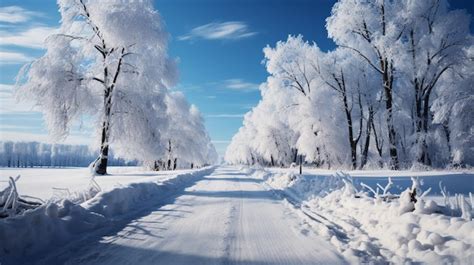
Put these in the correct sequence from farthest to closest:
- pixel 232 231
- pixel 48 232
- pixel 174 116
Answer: pixel 174 116 < pixel 232 231 < pixel 48 232

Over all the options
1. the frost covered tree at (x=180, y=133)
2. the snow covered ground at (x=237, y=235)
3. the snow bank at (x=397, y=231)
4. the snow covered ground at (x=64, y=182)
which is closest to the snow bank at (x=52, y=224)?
the snow covered ground at (x=237, y=235)

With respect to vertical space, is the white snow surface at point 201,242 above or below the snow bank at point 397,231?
below

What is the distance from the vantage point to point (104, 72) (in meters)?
21.8

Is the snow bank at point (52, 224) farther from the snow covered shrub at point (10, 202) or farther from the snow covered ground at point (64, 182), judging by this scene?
the snow covered ground at point (64, 182)

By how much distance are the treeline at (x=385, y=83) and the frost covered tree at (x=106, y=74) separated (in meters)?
13.4

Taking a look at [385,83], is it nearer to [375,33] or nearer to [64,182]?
[375,33]

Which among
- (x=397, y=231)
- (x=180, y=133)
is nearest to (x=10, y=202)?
(x=397, y=231)

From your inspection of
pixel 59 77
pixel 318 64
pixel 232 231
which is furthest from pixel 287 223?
pixel 318 64

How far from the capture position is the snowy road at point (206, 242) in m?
4.96

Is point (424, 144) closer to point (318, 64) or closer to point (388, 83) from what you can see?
point (388, 83)

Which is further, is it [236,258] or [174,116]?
[174,116]

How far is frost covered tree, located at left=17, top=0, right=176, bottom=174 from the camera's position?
1983cm

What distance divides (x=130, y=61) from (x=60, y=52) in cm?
387

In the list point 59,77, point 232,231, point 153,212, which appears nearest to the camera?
point 232,231
